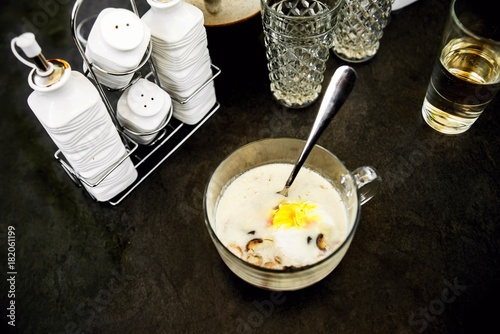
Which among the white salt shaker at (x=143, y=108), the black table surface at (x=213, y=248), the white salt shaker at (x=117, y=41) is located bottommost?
the black table surface at (x=213, y=248)

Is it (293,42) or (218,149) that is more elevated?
(293,42)

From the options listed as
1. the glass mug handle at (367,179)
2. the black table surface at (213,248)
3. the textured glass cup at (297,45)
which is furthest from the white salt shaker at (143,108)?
the glass mug handle at (367,179)

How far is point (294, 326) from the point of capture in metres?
0.82

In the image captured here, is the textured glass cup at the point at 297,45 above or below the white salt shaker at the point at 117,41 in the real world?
below

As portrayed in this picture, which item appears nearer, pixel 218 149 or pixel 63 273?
pixel 63 273

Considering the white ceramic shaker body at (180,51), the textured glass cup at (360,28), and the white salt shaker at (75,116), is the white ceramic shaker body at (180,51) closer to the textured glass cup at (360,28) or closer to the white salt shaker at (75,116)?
the white salt shaker at (75,116)

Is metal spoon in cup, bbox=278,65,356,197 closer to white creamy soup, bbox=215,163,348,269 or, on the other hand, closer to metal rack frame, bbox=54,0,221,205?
white creamy soup, bbox=215,163,348,269

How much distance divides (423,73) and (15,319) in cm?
93

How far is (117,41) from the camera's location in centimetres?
79

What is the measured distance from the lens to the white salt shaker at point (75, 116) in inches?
29.0

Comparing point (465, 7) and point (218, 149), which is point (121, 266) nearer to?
point (218, 149)

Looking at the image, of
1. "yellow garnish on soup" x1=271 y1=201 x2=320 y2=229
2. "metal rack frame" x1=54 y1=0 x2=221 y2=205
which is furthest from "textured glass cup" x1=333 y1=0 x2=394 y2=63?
"yellow garnish on soup" x1=271 y1=201 x2=320 y2=229

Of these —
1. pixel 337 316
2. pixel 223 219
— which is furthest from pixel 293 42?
pixel 337 316

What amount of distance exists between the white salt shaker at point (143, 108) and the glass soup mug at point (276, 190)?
0.54 ft
